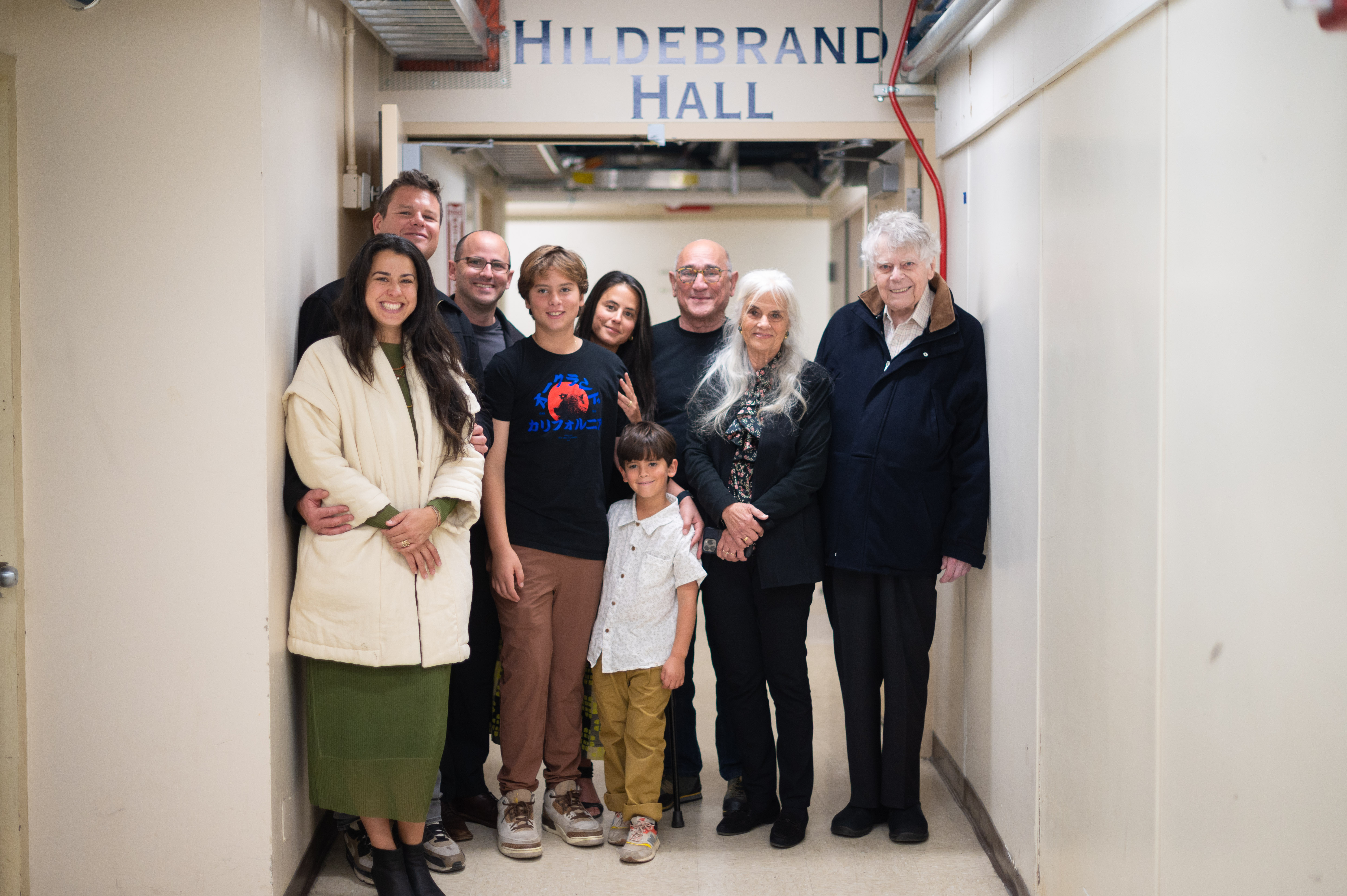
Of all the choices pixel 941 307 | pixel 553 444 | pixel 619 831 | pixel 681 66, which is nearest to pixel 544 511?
pixel 553 444

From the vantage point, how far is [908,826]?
283cm

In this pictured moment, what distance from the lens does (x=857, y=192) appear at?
617 cm

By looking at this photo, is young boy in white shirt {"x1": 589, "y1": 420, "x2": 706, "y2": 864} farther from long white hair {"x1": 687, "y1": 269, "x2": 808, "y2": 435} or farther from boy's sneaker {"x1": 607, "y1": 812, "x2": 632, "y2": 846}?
long white hair {"x1": 687, "y1": 269, "x2": 808, "y2": 435}

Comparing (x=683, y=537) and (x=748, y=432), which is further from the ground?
(x=748, y=432)

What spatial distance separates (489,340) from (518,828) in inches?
55.4

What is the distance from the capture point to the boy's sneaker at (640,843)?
8.91 ft

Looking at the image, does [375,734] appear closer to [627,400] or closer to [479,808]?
[479,808]

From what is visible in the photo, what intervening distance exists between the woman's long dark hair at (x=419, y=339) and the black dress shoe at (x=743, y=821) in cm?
133

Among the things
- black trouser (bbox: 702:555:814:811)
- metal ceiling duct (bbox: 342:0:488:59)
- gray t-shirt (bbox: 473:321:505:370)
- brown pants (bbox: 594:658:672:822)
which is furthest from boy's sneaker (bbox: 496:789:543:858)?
metal ceiling duct (bbox: 342:0:488:59)

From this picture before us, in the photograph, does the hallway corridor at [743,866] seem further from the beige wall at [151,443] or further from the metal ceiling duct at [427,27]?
the metal ceiling duct at [427,27]

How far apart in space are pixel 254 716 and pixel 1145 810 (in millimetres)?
1860

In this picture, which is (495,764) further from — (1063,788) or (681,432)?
(1063,788)

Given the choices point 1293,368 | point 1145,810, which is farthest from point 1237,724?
point 1293,368

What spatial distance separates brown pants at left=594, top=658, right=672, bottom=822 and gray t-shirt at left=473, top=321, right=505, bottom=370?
96 cm
